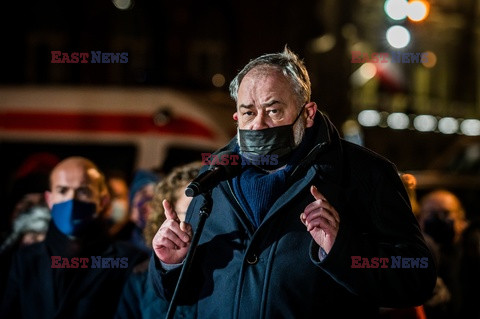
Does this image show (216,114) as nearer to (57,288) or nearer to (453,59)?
(57,288)

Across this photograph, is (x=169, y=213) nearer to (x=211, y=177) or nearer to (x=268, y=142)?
(x=211, y=177)

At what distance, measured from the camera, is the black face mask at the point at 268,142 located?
2873 millimetres

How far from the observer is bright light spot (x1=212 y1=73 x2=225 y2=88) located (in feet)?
61.7

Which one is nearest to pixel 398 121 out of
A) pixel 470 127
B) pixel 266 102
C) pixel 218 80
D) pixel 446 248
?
pixel 470 127

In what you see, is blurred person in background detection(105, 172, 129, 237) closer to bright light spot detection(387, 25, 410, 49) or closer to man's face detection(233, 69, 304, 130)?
bright light spot detection(387, 25, 410, 49)

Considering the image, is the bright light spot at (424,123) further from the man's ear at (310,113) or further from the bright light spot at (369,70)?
the man's ear at (310,113)

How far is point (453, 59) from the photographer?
91.4 feet

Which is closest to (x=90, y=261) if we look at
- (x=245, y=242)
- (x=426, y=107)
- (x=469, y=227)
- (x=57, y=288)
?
(x=57, y=288)

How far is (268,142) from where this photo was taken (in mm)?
2873

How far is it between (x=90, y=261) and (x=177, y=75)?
14.2 m

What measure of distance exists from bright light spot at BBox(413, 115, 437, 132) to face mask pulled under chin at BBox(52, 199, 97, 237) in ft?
74.4

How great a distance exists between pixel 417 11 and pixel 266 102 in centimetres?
637

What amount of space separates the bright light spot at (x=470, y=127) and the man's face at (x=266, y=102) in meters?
25.2

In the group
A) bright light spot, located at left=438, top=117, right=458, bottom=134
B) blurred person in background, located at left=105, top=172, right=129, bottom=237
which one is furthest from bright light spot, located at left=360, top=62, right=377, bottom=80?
blurred person in background, located at left=105, top=172, right=129, bottom=237
